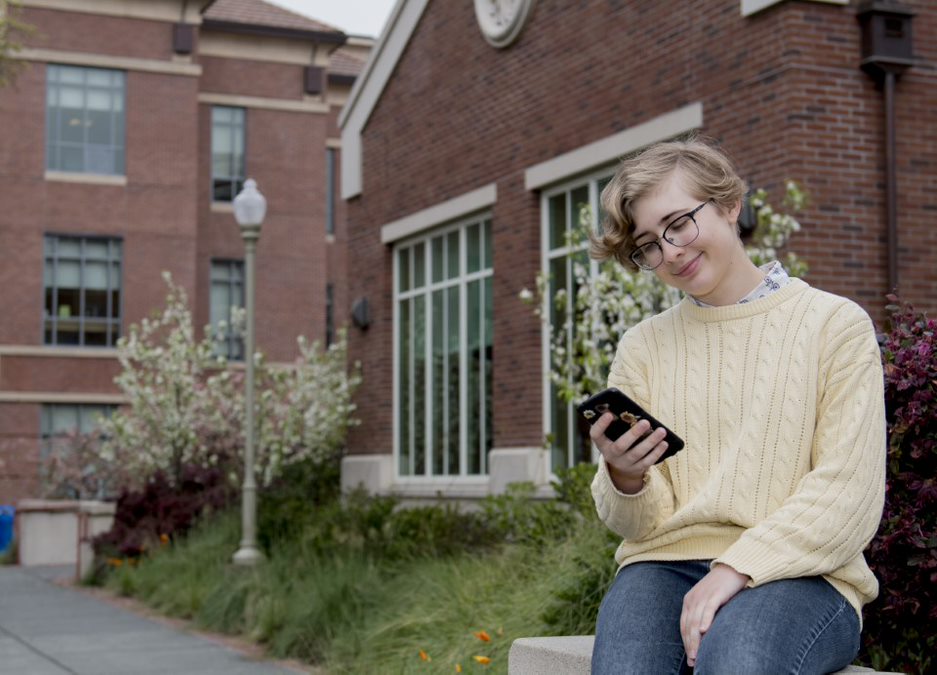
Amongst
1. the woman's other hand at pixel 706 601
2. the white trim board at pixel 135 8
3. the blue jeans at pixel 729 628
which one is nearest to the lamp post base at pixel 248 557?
the blue jeans at pixel 729 628

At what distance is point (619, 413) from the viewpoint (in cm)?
345

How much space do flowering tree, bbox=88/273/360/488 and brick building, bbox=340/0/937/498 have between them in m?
0.62

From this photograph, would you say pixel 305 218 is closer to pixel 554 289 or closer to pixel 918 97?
pixel 554 289

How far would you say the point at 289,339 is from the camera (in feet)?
99.9

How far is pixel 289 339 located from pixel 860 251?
21130 mm

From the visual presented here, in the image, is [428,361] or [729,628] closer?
[729,628]

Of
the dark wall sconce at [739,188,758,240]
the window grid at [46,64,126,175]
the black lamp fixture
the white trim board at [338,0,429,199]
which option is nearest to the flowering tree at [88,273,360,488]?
the white trim board at [338,0,429,199]

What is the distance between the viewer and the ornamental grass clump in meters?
4.68

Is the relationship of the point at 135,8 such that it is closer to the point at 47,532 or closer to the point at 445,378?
the point at 47,532

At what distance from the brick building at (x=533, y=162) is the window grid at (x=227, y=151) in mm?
13119

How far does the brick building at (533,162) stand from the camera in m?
10.4

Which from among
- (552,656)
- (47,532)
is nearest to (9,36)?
(47,532)

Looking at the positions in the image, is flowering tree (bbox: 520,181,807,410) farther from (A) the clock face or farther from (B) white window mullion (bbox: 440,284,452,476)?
(B) white window mullion (bbox: 440,284,452,476)

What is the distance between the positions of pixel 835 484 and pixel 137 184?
1035 inches
